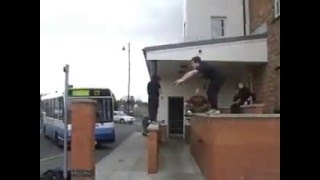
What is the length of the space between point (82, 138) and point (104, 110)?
12.7 metres

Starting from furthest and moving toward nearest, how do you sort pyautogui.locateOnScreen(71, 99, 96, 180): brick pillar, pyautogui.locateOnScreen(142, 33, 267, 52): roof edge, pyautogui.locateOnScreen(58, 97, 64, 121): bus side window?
pyautogui.locateOnScreen(58, 97, 64, 121): bus side window < pyautogui.locateOnScreen(142, 33, 267, 52): roof edge < pyautogui.locateOnScreen(71, 99, 96, 180): brick pillar

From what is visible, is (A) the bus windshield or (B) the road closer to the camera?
(B) the road

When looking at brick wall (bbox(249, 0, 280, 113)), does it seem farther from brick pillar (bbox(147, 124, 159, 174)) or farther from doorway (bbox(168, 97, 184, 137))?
doorway (bbox(168, 97, 184, 137))

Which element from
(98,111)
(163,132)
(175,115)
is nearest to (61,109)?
(98,111)

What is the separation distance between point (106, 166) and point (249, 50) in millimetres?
7012

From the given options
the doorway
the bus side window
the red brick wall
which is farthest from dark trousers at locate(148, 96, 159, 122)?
the doorway

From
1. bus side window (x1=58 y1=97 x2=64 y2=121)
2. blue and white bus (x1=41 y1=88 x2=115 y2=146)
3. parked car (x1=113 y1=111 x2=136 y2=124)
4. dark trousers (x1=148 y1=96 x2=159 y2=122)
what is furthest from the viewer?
parked car (x1=113 y1=111 x2=136 y2=124)

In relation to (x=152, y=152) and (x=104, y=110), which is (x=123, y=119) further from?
(x=152, y=152)

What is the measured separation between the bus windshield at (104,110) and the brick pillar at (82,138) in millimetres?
12012

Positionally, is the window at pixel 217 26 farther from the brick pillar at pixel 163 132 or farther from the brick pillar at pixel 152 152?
the brick pillar at pixel 152 152

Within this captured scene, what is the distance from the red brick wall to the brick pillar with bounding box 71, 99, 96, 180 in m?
2.24

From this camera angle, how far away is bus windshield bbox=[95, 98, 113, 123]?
2202cm

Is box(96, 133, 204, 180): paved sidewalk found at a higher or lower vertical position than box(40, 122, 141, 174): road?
higher
